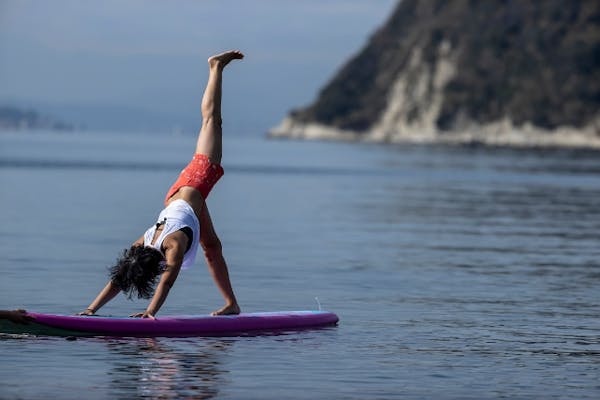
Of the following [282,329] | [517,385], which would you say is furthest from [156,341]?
[517,385]

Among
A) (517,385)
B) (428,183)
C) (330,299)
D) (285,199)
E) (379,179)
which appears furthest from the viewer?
(379,179)

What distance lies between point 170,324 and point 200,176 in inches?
60.5

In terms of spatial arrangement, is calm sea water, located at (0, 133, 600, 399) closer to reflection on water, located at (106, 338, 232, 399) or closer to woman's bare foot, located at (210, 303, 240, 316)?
reflection on water, located at (106, 338, 232, 399)

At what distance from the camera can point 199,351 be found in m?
14.4

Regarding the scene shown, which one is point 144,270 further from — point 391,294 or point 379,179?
point 379,179

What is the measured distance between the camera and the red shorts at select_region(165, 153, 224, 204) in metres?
15.1

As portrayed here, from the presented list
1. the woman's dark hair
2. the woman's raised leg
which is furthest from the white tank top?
the woman's raised leg

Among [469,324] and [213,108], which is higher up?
[213,108]

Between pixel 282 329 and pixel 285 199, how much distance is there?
121 ft

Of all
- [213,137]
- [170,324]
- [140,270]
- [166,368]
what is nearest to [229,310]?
[170,324]

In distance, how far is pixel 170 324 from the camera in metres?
15.0

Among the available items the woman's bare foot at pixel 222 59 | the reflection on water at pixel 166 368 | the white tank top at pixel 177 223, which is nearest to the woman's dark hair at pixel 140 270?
the white tank top at pixel 177 223

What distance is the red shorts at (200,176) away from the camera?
49.5 ft

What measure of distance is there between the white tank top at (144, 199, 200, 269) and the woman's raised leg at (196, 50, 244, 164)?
63 centimetres
